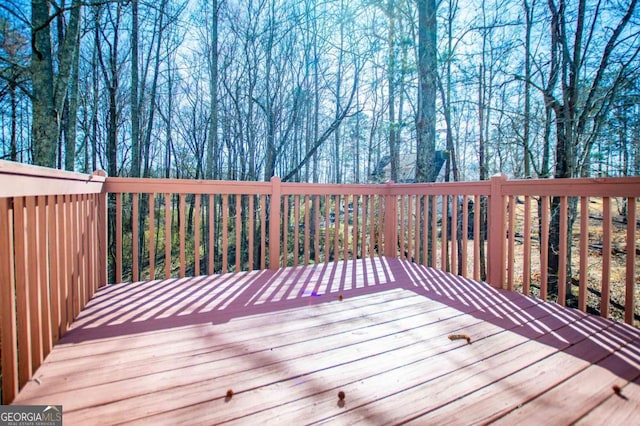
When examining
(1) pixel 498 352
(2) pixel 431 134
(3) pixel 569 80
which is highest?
(3) pixel 569 80

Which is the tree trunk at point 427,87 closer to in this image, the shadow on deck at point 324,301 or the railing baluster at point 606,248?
the shadow on deck at point 324,301

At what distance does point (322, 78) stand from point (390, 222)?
16.7 ft

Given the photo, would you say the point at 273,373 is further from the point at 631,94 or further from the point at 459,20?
the point at 459,20

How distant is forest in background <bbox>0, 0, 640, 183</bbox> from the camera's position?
13.2 feet

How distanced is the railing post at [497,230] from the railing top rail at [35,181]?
9.71 feet

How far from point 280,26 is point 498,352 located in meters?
7.32

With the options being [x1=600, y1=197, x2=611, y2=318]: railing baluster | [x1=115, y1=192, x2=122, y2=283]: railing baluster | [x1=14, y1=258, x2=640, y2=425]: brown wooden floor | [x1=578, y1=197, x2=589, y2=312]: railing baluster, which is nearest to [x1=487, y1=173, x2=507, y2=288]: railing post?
[x1=14, y1=258, x2=640, y2=425]: brown wooden floor

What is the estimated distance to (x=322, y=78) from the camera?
7.32m

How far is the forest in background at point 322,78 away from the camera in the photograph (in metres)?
4.02

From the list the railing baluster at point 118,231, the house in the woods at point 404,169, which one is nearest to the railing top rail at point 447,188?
the railing baluster at point 118,231

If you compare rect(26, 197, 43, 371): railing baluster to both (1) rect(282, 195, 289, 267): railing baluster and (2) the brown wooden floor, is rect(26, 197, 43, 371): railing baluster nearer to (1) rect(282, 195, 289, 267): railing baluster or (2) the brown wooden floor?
(2) the brown wooden floor

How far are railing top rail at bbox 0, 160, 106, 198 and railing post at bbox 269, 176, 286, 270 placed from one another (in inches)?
60.3

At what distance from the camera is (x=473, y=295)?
7.66 ft

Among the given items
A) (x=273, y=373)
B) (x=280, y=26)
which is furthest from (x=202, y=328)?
(x=280, y=26)
